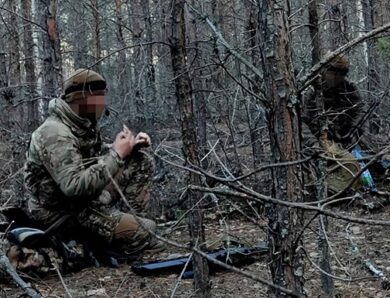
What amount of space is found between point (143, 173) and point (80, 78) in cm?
111

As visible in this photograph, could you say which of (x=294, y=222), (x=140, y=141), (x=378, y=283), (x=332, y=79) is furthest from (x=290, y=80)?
(x=332, y=79)

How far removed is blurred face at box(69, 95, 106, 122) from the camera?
4.60 meters

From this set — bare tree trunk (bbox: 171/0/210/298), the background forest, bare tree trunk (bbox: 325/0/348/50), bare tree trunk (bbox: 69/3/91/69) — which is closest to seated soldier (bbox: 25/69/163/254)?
the background forest

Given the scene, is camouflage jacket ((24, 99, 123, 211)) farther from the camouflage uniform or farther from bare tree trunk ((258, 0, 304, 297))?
bare tree trunk ((258, 0, 304, 297))

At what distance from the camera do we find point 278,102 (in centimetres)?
219

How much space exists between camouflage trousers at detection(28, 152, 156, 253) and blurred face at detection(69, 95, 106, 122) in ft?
1.91

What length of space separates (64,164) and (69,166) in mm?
39

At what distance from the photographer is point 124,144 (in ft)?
15.1

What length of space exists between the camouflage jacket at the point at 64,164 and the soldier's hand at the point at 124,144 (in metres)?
0.06

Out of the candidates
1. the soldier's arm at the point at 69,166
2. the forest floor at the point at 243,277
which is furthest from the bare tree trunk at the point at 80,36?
the forest floor at the point at 243,277

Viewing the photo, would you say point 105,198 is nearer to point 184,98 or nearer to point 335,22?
point 184,98

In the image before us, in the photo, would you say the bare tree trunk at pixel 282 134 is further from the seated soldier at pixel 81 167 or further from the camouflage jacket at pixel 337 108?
the camouflage jacket at pixel 337 108

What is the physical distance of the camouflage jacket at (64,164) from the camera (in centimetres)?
440

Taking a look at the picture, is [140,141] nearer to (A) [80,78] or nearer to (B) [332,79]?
(A) [80,78]
